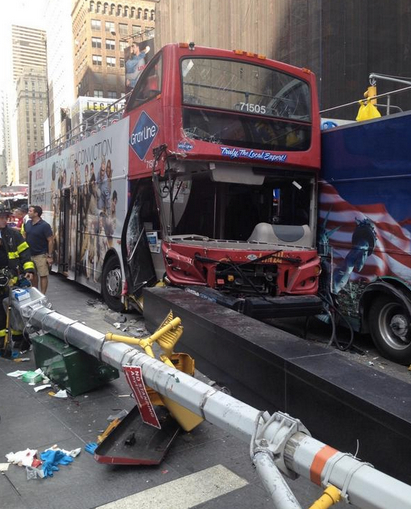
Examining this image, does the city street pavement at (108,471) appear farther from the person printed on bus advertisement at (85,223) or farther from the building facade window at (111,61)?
the building facade window at (111,61)

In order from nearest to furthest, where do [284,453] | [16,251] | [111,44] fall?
[284,453] → [16,251] → [111,44]

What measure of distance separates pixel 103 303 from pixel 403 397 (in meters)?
7.78

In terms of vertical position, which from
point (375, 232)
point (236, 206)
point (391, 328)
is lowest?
point (391, 328)

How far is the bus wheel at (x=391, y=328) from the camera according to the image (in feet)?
20.2

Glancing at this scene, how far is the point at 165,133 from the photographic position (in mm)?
6715

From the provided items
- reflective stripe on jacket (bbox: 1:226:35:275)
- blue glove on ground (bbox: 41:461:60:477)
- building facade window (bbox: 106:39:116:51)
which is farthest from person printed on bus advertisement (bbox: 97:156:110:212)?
building facade window (bbox: 106:39:116:51)

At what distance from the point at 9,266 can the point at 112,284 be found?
3016 millimetres

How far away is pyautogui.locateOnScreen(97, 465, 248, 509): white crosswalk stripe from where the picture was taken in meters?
3.09

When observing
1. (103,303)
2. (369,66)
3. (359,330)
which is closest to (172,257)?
(359,330)

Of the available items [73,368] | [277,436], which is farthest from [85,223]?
[277,436]

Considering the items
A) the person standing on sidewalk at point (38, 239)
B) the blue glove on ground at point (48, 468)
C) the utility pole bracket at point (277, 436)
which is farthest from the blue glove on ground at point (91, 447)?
the person standing on sidewalk at point (38, 239)

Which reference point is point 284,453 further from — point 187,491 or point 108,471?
point 108,471

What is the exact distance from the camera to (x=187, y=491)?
3.24 meters

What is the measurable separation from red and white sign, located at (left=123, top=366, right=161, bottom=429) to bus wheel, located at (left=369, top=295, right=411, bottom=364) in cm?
377
